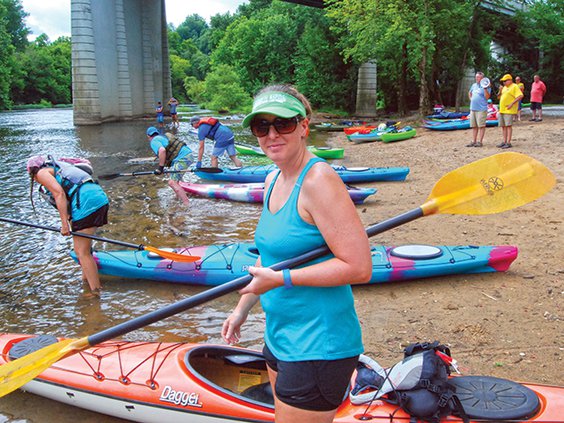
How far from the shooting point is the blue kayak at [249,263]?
16.0 ft

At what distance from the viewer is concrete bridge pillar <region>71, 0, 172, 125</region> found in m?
25.1

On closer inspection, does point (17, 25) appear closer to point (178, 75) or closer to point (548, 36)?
point (178, 75)

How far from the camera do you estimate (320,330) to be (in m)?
1.53

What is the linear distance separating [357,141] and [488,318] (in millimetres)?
13102

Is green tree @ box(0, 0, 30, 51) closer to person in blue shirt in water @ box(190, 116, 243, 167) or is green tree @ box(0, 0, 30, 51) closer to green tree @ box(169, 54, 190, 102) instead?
green tree @ box(169, 54, 190, 102)

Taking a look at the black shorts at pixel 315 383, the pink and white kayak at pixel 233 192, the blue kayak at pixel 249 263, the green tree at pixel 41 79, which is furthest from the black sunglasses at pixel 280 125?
the green tree at pixel 41 79

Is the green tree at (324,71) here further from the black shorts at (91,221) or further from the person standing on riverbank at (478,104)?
the black shorts at (91,221)

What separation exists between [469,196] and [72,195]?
146 inches

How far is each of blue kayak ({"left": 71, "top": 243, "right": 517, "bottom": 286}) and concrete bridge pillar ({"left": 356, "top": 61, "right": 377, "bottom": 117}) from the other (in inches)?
931

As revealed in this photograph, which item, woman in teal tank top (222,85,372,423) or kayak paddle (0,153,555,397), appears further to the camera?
kayak paddle (0,153,555,397)

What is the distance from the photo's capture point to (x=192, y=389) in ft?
9.43

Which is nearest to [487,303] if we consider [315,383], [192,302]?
[192,302]

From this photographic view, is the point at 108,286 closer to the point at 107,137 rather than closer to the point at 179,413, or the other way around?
the point at 179,413

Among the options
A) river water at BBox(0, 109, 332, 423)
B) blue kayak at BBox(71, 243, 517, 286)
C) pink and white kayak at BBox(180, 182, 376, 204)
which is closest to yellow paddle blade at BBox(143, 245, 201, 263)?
blue kayak at BBox(71, 243, 517, 286)
